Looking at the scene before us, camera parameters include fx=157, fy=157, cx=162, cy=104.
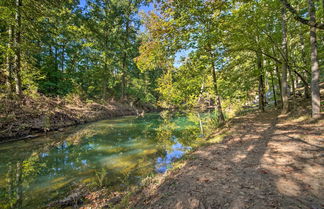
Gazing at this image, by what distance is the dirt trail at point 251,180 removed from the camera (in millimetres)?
2674

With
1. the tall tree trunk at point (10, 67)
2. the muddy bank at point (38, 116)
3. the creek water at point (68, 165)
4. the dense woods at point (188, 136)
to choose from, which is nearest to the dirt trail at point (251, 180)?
the dense woods at point (188, 136)

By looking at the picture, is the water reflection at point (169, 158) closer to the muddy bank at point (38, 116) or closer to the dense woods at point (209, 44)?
the dense woods at point (209, 44)

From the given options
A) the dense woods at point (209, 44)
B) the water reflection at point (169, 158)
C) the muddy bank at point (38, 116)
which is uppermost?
the dense woods at point (209, 44)

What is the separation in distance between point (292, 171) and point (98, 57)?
26.5m

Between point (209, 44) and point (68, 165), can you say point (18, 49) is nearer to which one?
point (68, 165)

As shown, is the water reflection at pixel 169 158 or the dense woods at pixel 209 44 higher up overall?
the dense woods at pixel 209 44

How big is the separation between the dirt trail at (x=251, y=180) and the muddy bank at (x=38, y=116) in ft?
33.9

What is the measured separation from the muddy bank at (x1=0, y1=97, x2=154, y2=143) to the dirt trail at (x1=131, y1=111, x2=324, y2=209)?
406 inches

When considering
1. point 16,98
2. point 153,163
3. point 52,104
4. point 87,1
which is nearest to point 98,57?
point 87,1

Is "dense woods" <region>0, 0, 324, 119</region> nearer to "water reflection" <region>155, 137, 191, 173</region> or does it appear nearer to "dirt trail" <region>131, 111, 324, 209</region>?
"water reflection" <region>155, 137, 191, 173</region>

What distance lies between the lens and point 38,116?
11.8 meters

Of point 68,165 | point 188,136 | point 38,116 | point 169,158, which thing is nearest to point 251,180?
point 169,158

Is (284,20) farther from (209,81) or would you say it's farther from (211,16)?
(209,81)

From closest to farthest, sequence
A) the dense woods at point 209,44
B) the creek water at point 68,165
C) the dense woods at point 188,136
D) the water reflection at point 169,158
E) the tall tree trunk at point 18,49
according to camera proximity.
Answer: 1. the dense woods at point 188,136
2. the creek water at point 68,165
3. the water reflection at point 169,158
4. the dense woods at point 209,44
5. the tall tree trunk at point 18,49
